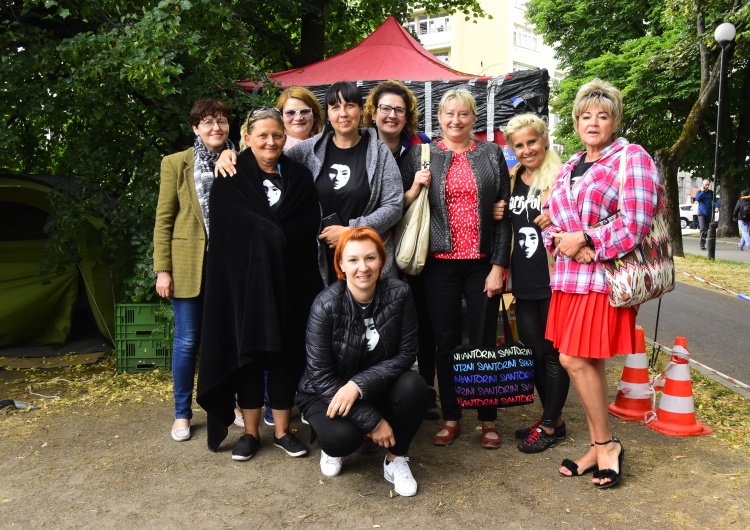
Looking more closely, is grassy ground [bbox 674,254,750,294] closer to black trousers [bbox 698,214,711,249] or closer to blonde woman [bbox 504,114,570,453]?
black trousers [bbox 698,214,711,249]

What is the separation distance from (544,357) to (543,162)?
1.12 m

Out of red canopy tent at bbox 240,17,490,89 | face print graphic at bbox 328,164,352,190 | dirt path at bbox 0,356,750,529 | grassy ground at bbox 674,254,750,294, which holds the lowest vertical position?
dirt path at bbox 0,356,750,529

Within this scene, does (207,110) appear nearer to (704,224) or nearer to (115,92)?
(115,92)

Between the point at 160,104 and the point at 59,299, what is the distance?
2.55 meters

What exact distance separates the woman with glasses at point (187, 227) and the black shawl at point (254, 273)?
415 mm

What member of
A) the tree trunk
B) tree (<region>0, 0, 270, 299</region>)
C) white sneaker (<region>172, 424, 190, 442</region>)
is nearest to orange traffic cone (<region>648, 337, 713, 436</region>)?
white sneaker (<region>172, 424, 190, 442</region>)

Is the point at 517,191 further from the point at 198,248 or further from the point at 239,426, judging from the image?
the point at 239,426

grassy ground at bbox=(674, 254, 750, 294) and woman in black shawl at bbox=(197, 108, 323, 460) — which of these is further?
grassy ground at bbox=(674, 254, 750, 294)

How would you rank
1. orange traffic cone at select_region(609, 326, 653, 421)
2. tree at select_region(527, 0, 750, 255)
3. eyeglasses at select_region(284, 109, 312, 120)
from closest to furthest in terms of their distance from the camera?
eyeglasses at select_region(284, 109, 312, 120)
orange traffic cone at select_region(609, 326, 653, 421)
tree at select_region(527, 0, 750, 255)

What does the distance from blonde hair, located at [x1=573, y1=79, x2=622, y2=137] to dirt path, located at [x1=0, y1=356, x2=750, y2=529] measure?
1796mm

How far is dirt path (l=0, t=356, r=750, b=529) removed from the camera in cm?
283

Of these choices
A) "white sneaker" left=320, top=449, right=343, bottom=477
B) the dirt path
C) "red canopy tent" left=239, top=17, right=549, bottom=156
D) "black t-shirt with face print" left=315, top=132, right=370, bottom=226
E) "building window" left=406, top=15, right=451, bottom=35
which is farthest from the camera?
"building window" left=406, top=15, right=451, bottom=35

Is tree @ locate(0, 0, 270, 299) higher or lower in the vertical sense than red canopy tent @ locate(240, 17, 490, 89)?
lower

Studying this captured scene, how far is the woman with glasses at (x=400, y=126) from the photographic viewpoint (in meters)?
3.70
